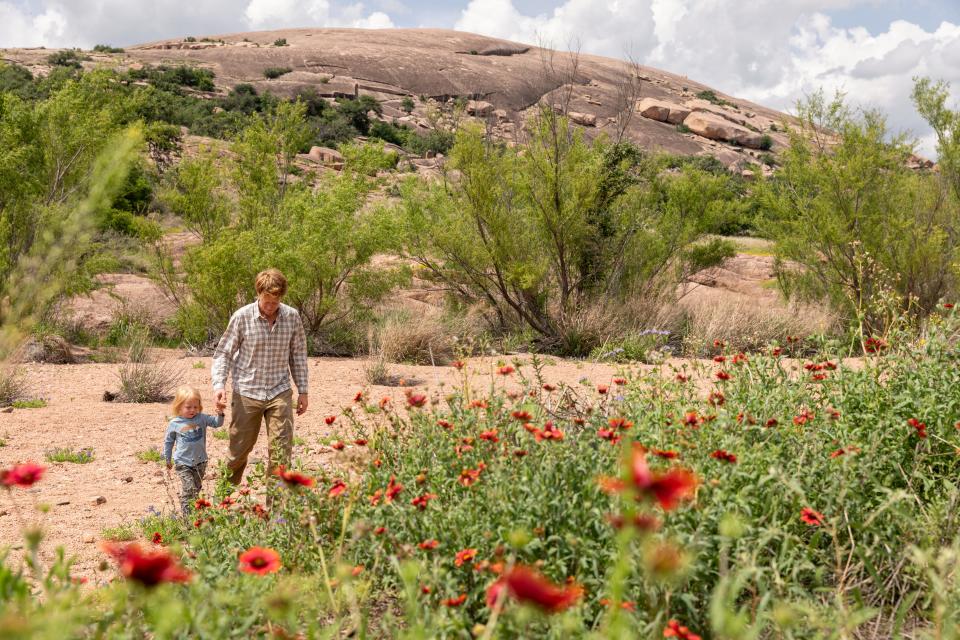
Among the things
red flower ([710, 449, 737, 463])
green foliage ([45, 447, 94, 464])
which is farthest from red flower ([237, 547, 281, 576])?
green foliage ([45, 447, 94, 464])

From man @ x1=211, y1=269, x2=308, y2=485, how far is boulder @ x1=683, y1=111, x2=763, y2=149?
5241 centimetres

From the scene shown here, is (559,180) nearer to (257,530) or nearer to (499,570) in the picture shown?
(257,530)

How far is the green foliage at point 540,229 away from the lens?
10203mm

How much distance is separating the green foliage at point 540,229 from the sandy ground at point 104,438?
65.6 inches

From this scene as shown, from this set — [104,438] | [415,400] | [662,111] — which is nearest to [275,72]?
[662,111]

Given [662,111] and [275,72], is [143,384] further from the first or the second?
[662,111]

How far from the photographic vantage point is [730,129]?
175 feet

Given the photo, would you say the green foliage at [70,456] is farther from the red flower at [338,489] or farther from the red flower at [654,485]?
the red flower at [654,485]

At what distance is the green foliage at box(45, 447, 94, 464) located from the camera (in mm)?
5820

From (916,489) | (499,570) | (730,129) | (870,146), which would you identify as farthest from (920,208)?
(730,129)

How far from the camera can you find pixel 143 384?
7910 mm

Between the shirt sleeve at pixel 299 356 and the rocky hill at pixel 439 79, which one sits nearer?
the shirt sleeve at pixel 299 356

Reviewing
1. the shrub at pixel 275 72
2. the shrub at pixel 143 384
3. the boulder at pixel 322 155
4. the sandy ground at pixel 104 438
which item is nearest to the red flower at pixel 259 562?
the sandy ground at pixel 104 438

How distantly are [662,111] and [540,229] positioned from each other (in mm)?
46857
